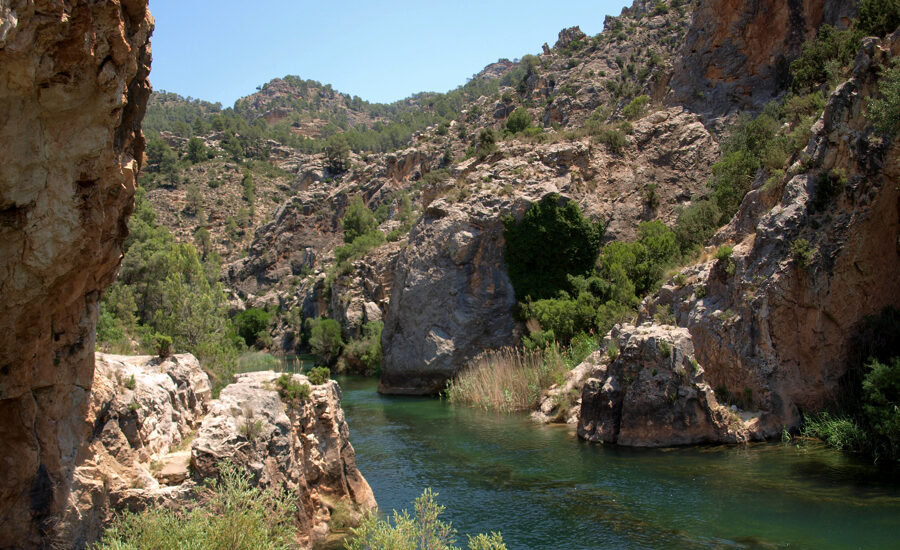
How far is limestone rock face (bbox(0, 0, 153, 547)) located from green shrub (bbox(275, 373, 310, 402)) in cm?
369

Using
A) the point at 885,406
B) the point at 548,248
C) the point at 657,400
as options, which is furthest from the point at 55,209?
the point at 548,248

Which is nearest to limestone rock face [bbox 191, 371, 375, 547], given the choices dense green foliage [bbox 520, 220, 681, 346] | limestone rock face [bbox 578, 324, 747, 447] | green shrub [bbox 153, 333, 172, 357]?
green shrub [bbox 153, 333, 172, 357]

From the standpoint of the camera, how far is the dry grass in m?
24.0

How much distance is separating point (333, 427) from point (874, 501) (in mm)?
10210

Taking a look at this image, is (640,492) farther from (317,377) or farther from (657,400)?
(317,377)

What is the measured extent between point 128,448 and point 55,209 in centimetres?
418

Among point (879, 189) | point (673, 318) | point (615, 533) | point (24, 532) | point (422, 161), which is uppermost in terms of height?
point (422, 161)

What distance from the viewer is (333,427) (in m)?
12.1

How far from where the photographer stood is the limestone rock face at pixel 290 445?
933 cm

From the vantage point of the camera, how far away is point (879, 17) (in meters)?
18.3

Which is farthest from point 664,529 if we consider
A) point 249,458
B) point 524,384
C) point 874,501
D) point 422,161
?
point 422,161

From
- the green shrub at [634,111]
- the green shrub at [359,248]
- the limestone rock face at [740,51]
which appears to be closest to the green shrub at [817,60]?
the limestone rock face at [740,51]

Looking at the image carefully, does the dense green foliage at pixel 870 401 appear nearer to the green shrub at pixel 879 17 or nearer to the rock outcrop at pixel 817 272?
the rock outcrop at pixel 817 272

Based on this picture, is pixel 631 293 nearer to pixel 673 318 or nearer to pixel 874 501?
pixel 673 318
